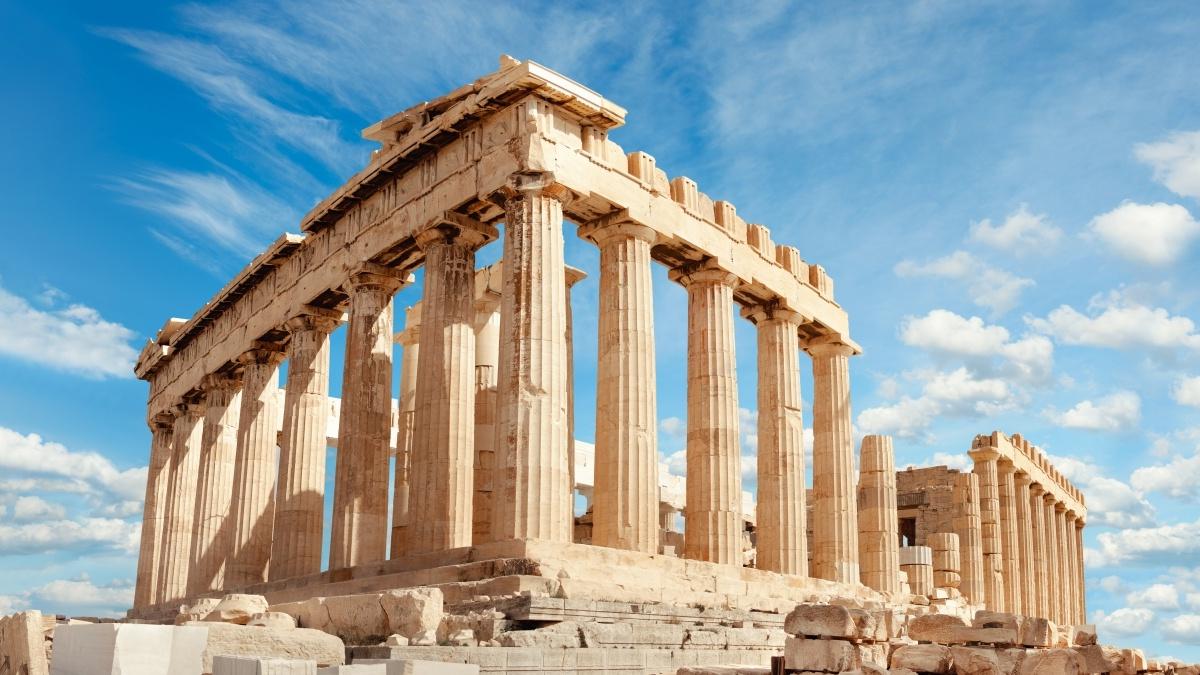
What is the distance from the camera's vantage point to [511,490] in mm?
20891

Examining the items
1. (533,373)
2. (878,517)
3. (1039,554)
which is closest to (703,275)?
(533,373)

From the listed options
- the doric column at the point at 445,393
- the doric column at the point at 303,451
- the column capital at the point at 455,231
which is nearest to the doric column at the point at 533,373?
the column capital at the point at 455,231

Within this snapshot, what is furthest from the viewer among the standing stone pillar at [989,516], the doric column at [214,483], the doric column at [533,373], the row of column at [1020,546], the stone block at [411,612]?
the row of column at [1020,546]

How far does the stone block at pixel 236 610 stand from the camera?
15.4 meters

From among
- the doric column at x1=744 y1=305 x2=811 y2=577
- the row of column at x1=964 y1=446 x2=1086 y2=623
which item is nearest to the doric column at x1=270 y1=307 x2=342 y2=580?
the doric column at x1=744 y1=305 x2=811 y2=577

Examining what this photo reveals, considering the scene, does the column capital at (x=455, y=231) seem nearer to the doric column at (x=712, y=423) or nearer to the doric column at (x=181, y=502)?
the doric column at (x=712, y=423)

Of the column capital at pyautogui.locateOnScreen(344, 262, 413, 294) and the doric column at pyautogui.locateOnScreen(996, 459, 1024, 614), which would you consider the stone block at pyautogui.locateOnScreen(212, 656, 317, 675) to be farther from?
the doric column at pyautogui.locateOnScreen(996, 459, 1024, 614)

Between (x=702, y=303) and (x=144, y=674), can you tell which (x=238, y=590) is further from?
(x=144, y=674)

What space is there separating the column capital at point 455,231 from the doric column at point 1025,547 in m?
30.5

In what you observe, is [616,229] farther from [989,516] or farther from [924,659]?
[989,516]

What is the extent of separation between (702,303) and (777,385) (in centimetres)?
399

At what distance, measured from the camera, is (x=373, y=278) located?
2758 cm

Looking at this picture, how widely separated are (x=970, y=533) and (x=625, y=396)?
82.2ft

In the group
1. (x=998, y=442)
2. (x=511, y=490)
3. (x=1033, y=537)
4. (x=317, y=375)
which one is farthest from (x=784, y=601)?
(x=1033, y=537)
